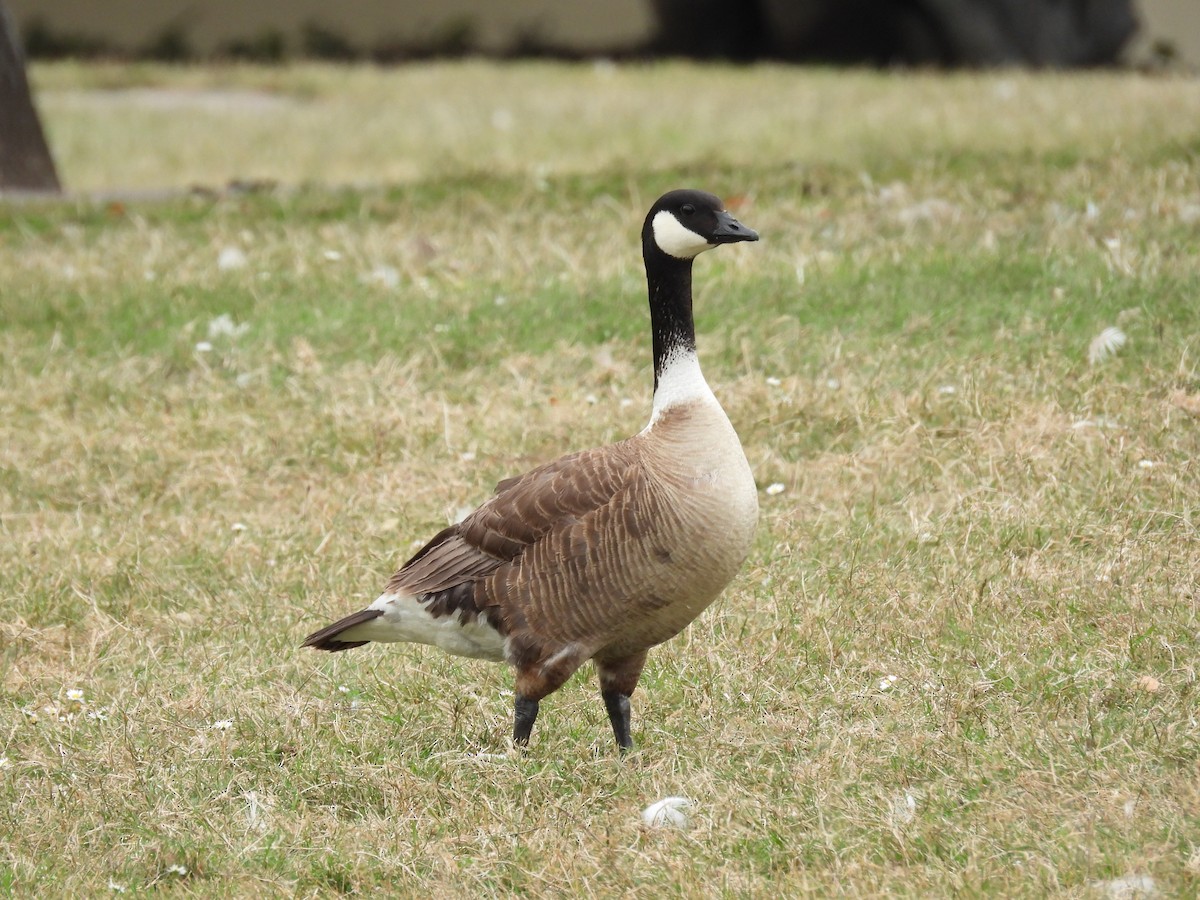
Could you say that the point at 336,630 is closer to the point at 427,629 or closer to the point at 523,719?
the point at 427,629

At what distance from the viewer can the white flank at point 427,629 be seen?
13.8 ft

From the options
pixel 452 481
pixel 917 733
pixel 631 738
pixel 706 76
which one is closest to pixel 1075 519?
pixel 917 733

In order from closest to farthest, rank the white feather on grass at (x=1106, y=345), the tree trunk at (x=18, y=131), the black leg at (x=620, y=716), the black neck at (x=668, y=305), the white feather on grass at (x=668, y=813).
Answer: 1. the white feather on grass at (x=668, y=813)
2. the black leg at (x=620, y=716)
3. the black neck at (x=668, y=305)
4. the white feather on grass at (x=1106, y=345)
5. the tree trunk at (x=18, y=131)

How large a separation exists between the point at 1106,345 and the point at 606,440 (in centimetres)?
211

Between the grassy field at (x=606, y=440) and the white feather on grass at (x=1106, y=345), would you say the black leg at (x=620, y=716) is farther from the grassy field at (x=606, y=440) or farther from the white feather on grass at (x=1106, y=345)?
the white feather on grass at (x=1106, y=345)

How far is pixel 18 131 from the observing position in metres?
10.2

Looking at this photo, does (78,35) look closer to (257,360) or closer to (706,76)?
(706,76)

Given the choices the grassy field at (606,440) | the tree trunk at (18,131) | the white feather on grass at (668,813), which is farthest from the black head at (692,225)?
the tree trunk at (18,131)

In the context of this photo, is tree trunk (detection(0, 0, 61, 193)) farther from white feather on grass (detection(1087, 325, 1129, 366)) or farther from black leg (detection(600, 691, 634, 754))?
black leg (detection(600, 691, 634, 754))

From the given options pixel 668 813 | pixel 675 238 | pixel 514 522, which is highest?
pixel 675 238

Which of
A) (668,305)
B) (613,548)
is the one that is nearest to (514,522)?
(613,548)

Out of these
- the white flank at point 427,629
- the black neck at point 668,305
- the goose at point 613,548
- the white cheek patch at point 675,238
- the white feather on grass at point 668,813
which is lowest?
→ the white feather on grass at point 668,813

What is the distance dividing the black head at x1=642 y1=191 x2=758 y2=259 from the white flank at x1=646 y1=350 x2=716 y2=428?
0.96 ft

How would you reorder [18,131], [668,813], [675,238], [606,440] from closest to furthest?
[668,813] → [675,238] → [606,440] → [18,131]
